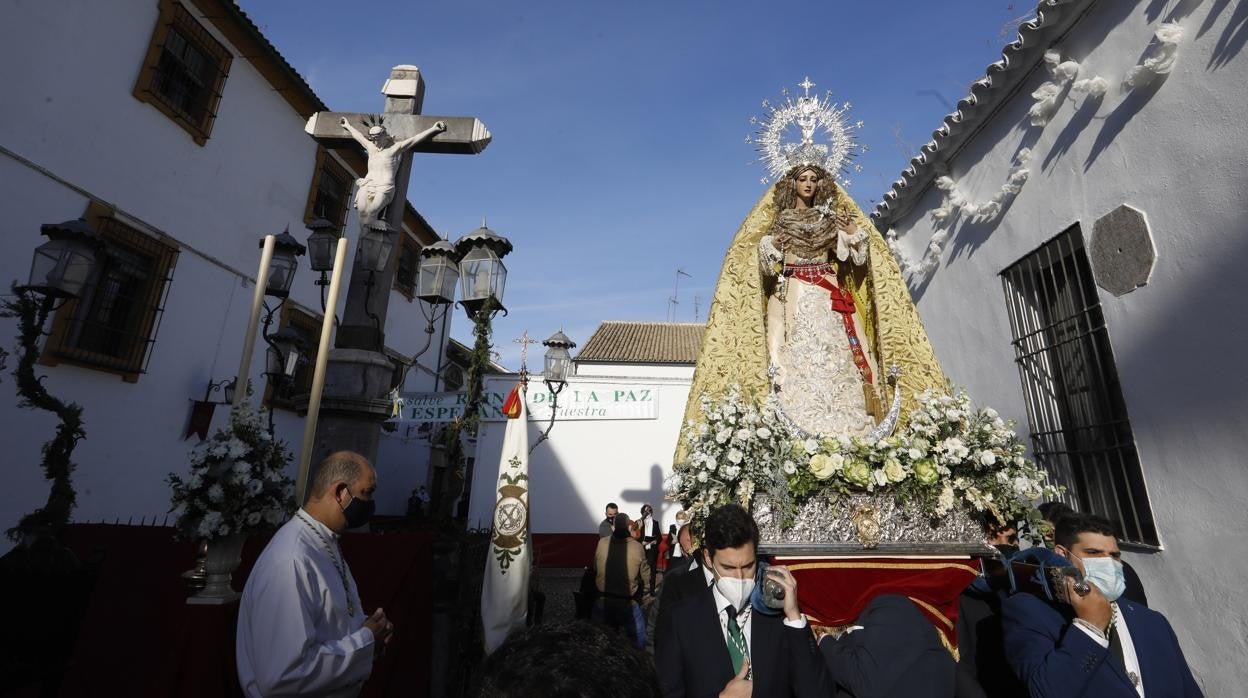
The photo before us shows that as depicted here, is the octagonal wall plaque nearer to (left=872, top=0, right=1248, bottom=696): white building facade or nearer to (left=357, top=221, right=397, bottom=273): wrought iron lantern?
(left=872, top=0, right=1248, bottom=696): white building facade

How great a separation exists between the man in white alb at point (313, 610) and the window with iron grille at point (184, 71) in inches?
342

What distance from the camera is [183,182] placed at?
8805 mm

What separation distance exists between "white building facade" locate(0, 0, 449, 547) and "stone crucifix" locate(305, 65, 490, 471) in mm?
4634

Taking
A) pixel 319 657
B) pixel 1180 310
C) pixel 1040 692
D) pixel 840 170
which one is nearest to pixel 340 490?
pixel 319 657

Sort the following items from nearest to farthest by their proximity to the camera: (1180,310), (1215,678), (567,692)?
(567,692)
(1215,678)
(1180,310)

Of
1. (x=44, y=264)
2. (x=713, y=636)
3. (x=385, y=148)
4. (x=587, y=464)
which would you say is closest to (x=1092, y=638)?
(x=713, y=636)

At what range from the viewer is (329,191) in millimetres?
12516

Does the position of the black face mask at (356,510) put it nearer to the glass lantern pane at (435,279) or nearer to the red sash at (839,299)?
the glass lantern pane at (435,279)

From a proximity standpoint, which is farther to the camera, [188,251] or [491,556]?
[188,251]

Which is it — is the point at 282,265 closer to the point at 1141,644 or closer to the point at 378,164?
the point at 378,164

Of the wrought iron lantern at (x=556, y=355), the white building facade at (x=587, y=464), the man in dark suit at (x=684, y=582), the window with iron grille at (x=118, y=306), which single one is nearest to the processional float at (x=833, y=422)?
the man in dark suit at (x=684, y=582)

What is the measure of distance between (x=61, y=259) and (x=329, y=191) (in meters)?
8.99

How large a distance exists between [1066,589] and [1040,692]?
0.36 meters

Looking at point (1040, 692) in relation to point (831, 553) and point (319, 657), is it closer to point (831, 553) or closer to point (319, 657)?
point (831, 553)
